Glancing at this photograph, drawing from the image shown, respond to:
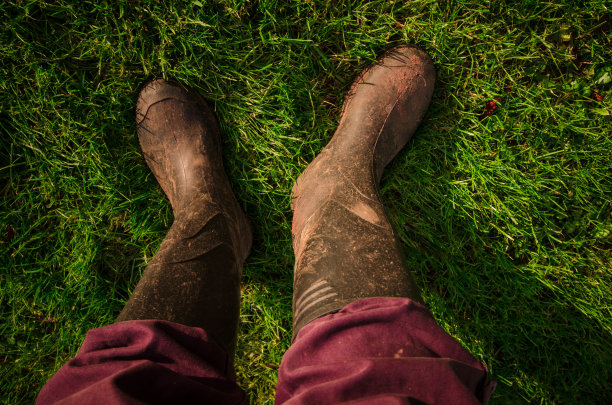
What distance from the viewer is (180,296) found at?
94cm

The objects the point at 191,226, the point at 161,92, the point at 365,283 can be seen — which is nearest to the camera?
the point at 365,283

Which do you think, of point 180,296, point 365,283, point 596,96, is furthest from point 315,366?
point 596,96

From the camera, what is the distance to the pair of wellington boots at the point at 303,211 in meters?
0.94

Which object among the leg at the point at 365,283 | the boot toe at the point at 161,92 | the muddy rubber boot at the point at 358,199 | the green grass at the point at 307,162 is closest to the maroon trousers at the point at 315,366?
the leg at the point at 365,283

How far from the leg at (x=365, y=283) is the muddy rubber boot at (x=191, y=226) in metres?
0.23

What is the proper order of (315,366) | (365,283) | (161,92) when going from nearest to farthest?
(315,366) → (365,283) → (161,92)

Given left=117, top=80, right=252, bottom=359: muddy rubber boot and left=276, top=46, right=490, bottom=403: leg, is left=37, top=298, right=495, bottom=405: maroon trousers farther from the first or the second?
left=117, top=80, right=252, bottom=359: muddy rubber boot

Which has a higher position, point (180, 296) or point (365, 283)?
point (180, 296)

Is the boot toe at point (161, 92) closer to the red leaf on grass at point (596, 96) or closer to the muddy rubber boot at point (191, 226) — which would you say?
the muddy rubber boot at point (191, 226)

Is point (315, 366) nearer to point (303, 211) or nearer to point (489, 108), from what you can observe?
point (303, 211)

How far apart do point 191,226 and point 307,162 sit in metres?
0.60

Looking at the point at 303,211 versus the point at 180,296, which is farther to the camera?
the point at 303,211

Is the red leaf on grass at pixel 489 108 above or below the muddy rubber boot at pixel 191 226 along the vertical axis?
below

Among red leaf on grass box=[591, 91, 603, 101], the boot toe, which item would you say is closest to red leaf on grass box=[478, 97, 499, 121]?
red leaf on grass box=[591, 91, 603, 101]
